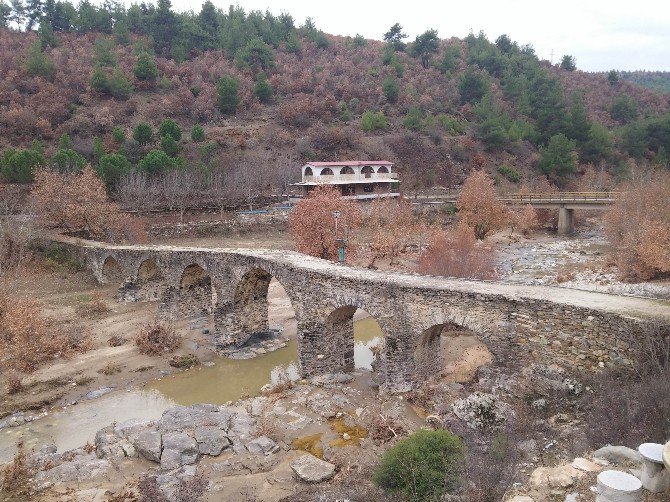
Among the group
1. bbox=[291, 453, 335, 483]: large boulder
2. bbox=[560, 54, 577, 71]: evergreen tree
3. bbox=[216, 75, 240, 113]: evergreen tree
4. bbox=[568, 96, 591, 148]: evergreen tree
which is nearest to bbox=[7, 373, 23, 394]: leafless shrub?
bbox=[291, 453, 335, 483]: large boulder

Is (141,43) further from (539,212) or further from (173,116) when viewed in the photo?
(539,212)

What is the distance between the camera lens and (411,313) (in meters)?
13.7

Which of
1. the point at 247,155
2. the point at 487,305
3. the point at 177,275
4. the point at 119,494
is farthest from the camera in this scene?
the point at 247,155

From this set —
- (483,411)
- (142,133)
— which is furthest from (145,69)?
(483,411)

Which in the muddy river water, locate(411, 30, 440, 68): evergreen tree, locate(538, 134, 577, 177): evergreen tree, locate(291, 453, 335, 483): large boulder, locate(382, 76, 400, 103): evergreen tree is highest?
locate(411, 30, 440, 68): evergreen tree

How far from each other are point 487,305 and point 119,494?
9164mm

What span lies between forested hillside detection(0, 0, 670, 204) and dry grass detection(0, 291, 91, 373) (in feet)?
64.1

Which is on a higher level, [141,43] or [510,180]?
[141,43]

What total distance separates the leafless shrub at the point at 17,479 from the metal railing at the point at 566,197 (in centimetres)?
4103

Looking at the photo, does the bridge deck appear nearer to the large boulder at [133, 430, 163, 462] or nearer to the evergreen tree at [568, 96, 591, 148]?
the large boulder at [133, 430, 163, 462]

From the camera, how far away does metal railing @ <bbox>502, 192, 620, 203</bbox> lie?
41.2 metres

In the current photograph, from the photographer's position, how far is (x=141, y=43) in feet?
223

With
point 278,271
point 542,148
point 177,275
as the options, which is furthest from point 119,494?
point 542,148

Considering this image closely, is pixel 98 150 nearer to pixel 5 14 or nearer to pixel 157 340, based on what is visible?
pixel 157 340
